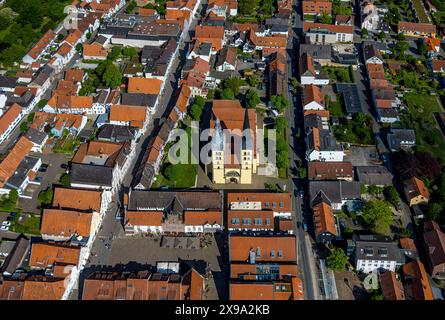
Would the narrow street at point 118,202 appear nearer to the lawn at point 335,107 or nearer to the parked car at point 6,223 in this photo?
the parked car at point 6,223

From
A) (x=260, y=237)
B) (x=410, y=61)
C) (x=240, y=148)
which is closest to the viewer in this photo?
(x=260, y=237)

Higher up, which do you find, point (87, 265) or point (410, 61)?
point (410, 61)

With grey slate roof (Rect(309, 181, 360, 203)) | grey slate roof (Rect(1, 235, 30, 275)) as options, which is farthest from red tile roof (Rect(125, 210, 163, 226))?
grey slate roof (Rect(309, 181, 360, 203))

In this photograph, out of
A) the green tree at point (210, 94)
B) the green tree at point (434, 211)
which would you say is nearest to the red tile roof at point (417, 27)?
the green tree at point (210, 94)

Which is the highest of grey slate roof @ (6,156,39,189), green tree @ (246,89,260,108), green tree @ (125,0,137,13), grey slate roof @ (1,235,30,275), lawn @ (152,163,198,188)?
green tree @ (125,0,137,13)

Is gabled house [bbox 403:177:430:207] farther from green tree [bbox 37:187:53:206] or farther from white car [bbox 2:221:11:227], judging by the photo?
white car [bbox 2:221:11:227]

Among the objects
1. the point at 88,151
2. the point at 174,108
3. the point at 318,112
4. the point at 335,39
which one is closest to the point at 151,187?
the point at 88,151

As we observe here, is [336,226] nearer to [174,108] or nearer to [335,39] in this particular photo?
[174,108]
